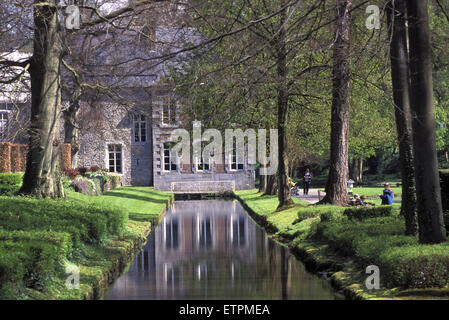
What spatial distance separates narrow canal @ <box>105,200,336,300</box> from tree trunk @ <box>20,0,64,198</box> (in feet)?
11.4

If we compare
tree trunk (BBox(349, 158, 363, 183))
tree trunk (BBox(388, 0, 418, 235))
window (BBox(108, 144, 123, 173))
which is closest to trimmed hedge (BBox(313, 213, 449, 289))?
tree trunk (BBox(388, 0, 418, 235))

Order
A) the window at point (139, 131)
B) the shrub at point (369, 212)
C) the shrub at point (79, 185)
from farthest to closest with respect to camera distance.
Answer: the window at point (139, 131) < the shrub at point (79, 185) < the shrub at point (369, 212)

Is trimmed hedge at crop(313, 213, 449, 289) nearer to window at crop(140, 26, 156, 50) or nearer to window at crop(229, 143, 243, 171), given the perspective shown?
window at crop(140, 26, 156, 50)

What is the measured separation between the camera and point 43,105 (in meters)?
19.1

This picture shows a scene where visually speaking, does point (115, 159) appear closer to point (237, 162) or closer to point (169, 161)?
point (169, 161)

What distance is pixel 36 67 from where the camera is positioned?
62.7 feet

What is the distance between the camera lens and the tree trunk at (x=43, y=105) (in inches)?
747

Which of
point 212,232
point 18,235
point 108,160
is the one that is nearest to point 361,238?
point 18,235

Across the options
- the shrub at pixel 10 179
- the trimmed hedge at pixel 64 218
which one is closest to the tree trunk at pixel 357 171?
the shrub at pixel 10 179

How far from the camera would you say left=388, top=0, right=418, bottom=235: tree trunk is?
11727mm

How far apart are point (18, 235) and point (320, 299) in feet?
15.1

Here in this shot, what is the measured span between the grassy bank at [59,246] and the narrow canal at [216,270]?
1.40ft

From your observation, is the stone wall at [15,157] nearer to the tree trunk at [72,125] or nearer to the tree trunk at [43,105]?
the tree trunk at [72,125]

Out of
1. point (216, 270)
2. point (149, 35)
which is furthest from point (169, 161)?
point (216, 270)
